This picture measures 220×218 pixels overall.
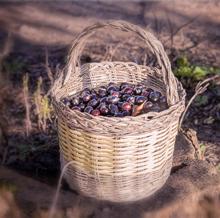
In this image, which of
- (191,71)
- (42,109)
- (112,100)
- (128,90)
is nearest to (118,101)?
(112,100)

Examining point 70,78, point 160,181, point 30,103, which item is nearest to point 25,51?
point 30,103

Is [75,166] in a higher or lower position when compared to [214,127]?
higher

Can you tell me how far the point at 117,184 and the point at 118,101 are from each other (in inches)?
13.3

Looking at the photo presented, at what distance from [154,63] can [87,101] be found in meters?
1.52

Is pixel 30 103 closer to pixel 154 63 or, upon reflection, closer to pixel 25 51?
pixel 154 63

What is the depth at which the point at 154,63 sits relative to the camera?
12.0 feet

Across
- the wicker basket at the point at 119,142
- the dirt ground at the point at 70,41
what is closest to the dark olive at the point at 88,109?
the wicker basket at the point at 119,142

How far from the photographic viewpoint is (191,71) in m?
3.61

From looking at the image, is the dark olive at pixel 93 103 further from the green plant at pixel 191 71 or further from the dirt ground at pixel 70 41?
the green plant at pixel 191 71

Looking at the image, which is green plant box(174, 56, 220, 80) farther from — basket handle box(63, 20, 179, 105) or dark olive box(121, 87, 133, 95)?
basket handle box(63, 20, 179, 105)

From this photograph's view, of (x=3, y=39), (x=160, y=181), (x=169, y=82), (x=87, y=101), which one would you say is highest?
(x=169, y=82)

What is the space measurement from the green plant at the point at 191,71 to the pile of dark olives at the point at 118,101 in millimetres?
1300

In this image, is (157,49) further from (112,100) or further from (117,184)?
(117,184)

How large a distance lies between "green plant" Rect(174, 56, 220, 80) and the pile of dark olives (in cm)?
130
